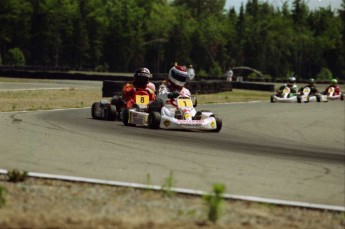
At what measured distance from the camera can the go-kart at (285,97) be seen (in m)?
28.3

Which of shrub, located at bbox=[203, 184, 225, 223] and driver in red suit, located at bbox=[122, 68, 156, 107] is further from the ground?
driver in red suit, located at bbox=[122, 68, 156, 107]

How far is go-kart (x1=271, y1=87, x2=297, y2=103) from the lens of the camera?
28.3 m

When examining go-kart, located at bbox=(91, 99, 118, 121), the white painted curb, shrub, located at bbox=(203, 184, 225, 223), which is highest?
shrub, located at bbox=(203, 184, 225, 223)

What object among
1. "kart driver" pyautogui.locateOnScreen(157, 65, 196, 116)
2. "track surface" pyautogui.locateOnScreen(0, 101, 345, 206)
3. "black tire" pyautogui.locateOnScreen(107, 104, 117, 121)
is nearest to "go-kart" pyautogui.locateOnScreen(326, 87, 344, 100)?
"track surface" pyautogui.locateOnScreen(0, 101, 345, 206)

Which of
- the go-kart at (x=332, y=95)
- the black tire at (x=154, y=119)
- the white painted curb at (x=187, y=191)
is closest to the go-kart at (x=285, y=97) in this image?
the go-kart at (x=332, y=95)

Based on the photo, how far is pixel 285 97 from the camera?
93.1 ft

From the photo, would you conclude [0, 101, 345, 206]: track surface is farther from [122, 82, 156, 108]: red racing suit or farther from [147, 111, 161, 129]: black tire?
[122, 82, 156, 108]: red racing suit

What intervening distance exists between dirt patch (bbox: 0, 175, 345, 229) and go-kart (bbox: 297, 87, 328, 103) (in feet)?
73.0

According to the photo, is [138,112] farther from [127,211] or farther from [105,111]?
[127,211]

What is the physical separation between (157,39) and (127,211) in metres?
101

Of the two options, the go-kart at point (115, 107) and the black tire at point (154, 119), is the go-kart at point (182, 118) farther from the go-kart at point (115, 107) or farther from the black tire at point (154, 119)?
the go-kart at point (115, 107)

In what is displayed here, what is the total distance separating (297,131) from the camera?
15.1m

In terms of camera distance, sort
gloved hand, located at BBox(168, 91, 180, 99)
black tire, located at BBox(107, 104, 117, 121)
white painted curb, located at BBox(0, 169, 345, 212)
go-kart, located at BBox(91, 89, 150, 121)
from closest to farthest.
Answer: white painted curb, located at BBox(0, 169, 345, 212) < gloved hand, located at BBox(168, 91, 180, 99) < go-kart, located at BBox(91, 89, 150, 121) < black tire, located at BBox(107, 104, 117, 121)

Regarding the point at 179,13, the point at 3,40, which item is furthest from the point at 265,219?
the point at 179,13
